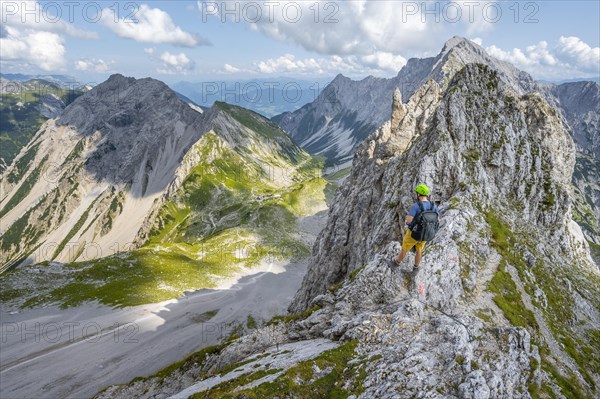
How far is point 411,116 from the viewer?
323ft

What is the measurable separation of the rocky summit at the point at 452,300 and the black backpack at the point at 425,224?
708cm

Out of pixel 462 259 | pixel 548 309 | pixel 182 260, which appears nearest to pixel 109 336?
pixel 182 260

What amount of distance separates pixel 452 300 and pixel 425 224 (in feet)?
38.2

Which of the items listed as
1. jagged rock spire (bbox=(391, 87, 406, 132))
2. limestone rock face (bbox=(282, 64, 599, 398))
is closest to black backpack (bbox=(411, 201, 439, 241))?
limestone rock face (bbox=(282, 64, 599, 398))

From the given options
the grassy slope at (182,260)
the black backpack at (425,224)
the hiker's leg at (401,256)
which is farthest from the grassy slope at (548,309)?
the grassy slope at (182,260)

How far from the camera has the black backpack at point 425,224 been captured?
69.8 ft

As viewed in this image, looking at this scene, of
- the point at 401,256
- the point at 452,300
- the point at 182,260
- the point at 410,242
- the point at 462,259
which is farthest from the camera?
the point at 182,260

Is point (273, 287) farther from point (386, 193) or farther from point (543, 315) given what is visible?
point (543, 315)

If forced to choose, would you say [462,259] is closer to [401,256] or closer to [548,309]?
[401,256]

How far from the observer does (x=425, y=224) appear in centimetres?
2134

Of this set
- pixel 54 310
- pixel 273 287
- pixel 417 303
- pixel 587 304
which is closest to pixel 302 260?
pixel 273 287

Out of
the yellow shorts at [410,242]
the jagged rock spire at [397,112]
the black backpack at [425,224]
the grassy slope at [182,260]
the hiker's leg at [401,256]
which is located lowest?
the grassy slope at [182,260]

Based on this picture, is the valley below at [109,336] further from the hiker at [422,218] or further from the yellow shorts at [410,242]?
the hiker at [422,218]

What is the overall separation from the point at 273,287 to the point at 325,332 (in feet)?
287
